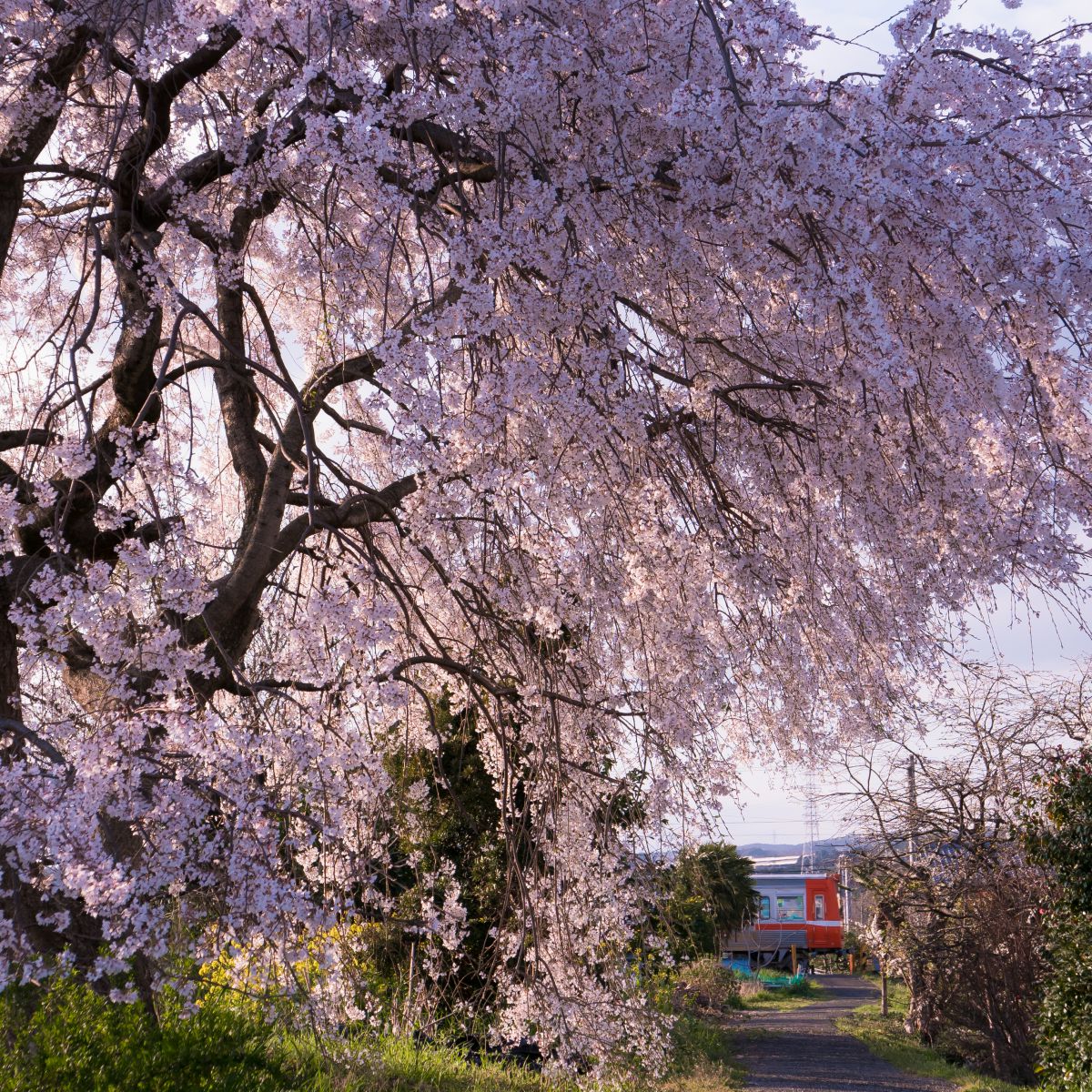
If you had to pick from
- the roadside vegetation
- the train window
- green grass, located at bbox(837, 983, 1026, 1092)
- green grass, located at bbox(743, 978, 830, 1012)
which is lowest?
→ green grass, located at bbox(743, 978, 830, 1012)

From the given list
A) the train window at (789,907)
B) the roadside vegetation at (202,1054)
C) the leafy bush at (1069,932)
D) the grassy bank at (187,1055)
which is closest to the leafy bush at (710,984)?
the leafy bush at (1069,932)

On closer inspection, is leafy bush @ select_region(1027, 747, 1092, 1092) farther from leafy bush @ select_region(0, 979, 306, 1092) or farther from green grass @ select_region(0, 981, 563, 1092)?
leafy bush @ select_region(0, 979, 306, 1092)

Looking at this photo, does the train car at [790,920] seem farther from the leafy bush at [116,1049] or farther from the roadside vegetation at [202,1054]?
the leafy bush at [116,1049]

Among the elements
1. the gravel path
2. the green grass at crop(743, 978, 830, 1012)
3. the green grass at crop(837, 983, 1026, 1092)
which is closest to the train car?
the green grass at crop(743, 978, 830, 1012)

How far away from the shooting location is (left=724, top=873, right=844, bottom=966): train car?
3033 centimetres

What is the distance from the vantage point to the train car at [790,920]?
30.3 m

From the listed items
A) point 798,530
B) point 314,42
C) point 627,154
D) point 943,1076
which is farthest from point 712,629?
point 943,1076

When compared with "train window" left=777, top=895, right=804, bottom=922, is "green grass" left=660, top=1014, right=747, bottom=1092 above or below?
below

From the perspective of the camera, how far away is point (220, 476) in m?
7.50

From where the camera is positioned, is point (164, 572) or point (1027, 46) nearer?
point (164, 572)

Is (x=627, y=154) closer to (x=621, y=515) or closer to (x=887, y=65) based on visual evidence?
(x=887, y=65)

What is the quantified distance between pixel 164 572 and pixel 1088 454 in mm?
3294

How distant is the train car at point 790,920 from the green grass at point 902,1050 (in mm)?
11305

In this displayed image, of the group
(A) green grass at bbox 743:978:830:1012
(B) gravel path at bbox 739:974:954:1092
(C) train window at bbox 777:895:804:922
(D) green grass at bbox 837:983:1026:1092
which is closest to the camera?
(B) gravel path at bbox 739:974:954:1092
